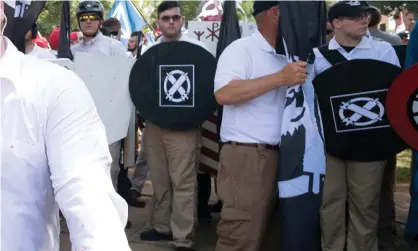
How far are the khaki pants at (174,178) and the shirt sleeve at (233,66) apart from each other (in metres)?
1.25

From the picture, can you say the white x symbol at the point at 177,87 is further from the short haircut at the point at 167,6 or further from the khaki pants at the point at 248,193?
the khaki pants at the point at 248,193

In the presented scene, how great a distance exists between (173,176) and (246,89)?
1.57 m

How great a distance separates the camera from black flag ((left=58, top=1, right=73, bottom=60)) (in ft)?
17.6

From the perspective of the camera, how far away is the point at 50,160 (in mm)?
1327

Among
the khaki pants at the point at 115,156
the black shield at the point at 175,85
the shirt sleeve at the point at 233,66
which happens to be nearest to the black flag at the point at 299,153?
the shirt sleeve at the point at 233,66

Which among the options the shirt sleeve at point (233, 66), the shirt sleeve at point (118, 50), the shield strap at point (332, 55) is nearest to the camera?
the shirt sleeve at point (233, 66)

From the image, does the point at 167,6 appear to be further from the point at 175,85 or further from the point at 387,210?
the point at 387,210

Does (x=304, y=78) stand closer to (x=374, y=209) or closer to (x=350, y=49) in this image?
(x=350, y=49)

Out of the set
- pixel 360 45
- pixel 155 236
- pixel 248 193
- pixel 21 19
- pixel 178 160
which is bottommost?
pixel 155 236

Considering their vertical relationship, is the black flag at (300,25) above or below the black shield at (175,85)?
above

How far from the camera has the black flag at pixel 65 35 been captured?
211 inches

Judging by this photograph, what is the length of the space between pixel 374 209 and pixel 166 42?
6.30ft

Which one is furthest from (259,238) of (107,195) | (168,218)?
(107,195)

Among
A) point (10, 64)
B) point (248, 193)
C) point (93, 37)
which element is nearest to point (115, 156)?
point (93, 37)
